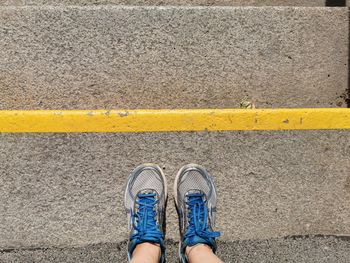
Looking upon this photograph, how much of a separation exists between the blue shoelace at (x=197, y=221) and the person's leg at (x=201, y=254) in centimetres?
4

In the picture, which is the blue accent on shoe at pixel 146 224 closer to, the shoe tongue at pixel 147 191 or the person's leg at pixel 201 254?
the shoe tongue at pixel 147 191

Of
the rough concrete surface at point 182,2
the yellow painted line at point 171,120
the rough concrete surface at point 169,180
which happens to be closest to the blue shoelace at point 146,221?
the rough concrete surface at point 169,180

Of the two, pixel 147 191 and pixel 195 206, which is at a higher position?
pixel 147 191

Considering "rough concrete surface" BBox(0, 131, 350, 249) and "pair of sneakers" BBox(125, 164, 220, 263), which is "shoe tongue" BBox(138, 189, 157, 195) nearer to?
"pair of sneakers" BBox(125, 164, 220, 263)

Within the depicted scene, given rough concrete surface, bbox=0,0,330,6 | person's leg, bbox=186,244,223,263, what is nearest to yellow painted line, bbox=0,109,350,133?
person's leg, bbox=186,244,223,263

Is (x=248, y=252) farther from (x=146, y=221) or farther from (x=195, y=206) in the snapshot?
(x=146, y=221)

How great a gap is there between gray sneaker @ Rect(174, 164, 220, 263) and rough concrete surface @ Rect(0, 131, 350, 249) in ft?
0.19

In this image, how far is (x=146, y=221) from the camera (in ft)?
7.73

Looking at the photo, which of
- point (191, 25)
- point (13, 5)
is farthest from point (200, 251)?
point (13, 5)

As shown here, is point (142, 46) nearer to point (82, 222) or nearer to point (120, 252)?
point (82, 222)

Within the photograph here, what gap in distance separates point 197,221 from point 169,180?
33 cm

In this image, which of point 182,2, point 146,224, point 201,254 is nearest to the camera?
point 201,254

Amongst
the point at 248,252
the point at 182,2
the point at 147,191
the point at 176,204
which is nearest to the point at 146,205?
the point at 147,191

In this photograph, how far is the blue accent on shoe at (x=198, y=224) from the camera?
229 centimetres
